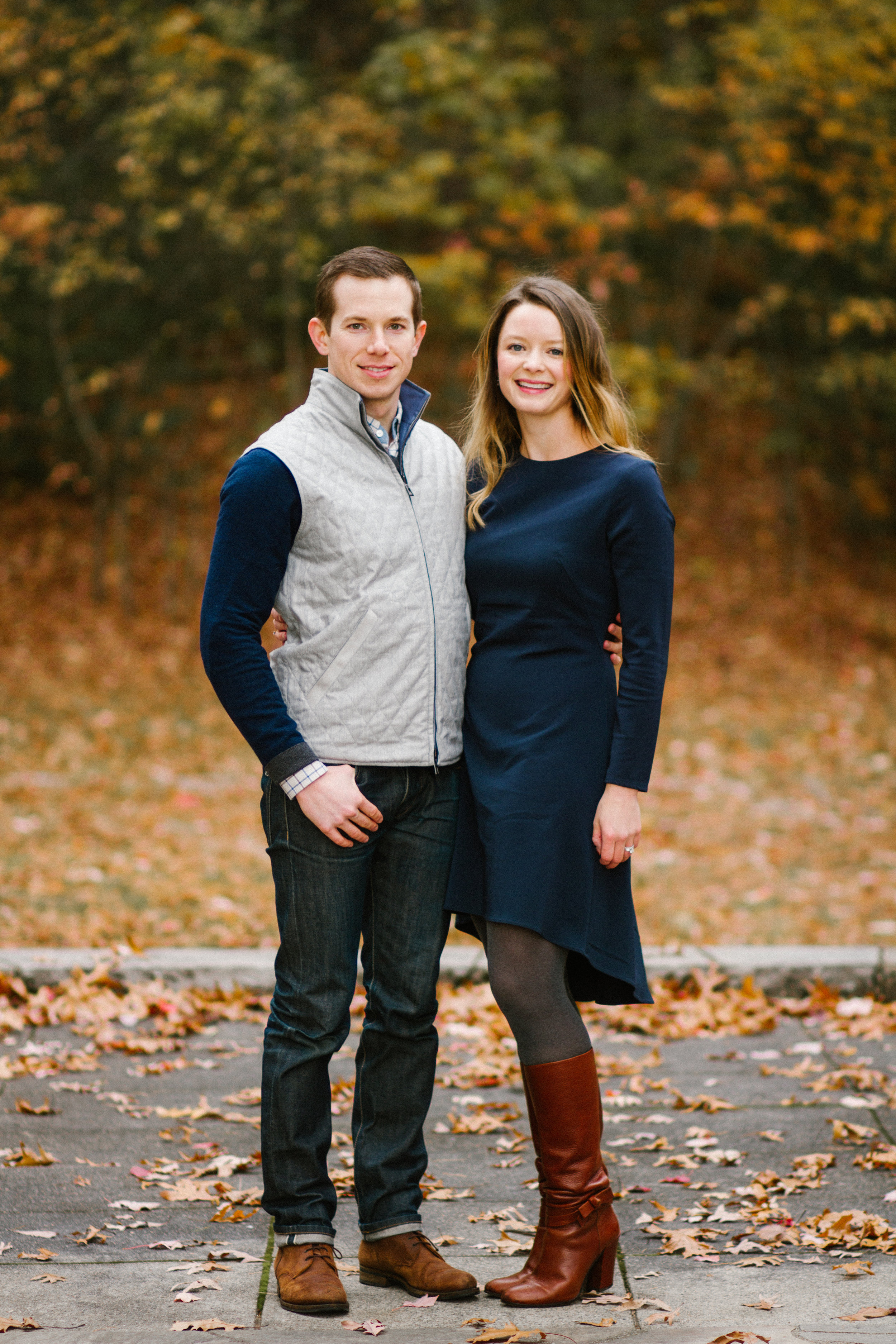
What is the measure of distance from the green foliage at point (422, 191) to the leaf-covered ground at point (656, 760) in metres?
1.16

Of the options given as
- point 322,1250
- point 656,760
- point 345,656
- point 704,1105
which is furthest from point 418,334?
point 656,760

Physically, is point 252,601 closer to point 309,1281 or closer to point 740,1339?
point 309,1281

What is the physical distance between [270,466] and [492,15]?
1320 centimetres

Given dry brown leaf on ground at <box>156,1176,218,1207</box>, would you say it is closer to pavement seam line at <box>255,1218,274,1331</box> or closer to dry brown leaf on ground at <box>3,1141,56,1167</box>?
pavement seam line at <box>255,1218,274,1331</box>

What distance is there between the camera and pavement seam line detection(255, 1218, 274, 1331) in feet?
9.57

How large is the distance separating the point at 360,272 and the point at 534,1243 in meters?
2.12

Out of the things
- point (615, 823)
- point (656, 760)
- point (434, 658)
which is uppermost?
point (434, 658)

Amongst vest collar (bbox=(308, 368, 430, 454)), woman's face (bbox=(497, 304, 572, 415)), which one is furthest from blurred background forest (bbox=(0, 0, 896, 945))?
vest collar (bbox=(308, 368, 430, 454))

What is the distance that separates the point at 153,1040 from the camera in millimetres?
4875

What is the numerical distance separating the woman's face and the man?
23 centimetres

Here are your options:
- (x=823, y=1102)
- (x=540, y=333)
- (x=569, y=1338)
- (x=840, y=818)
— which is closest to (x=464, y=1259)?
(x=569, y=1338)

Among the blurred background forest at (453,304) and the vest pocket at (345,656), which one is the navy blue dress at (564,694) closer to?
the vest pocket at (345,656)

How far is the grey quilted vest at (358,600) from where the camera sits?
2969mm

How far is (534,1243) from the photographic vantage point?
3.07 metres
